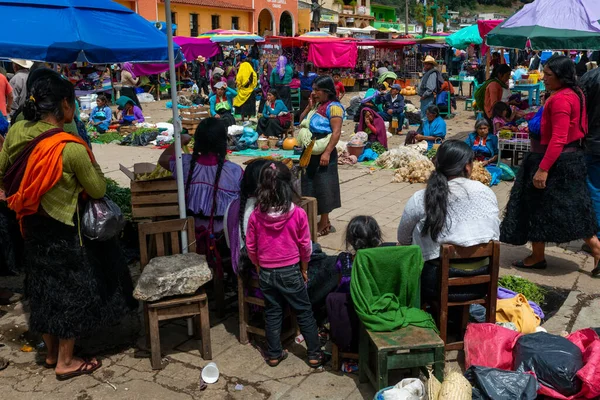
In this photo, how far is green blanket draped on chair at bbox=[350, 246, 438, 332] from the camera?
140 inches

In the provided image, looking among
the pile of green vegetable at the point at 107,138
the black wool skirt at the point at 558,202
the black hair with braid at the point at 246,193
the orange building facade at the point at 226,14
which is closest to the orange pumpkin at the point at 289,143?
the pile of green vegetable at the point at 107,138

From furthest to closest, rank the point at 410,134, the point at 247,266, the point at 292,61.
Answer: the point at 292,61 → the point at 410,134 → the point at 247,266

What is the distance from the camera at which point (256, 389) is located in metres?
3.69

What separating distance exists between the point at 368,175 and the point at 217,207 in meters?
5.73

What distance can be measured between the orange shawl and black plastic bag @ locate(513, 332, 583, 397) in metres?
2.89

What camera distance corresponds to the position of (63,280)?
12.2 feet

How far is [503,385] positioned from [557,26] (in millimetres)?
6322

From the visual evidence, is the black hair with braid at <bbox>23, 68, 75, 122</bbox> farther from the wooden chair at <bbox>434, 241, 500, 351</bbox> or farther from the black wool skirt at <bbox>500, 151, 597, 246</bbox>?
the black wool skirt at <bbox>500, 151, 597, 246</bbox>

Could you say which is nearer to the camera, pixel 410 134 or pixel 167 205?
pixel 167 205

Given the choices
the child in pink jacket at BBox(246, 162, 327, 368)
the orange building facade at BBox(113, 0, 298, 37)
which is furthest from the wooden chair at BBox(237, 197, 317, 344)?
the orange building facade at BBox(113, 0, 298, 37)

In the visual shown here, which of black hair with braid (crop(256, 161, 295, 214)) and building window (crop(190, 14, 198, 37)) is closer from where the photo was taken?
black hair with braid (crop(256, 161, 295, 214))

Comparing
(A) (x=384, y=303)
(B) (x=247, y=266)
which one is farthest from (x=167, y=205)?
(A) (x=384, y=303)

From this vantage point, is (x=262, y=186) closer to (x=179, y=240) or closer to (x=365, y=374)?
(x=179, y=240)

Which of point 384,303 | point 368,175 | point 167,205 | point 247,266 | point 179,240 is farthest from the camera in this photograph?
point 368,175
